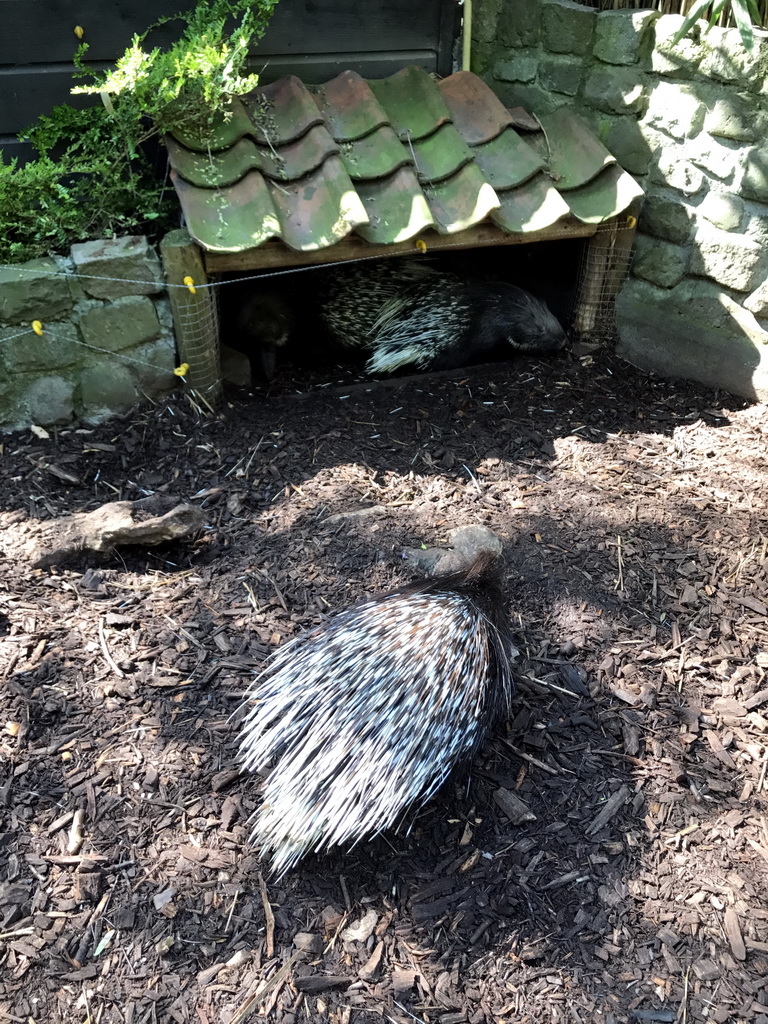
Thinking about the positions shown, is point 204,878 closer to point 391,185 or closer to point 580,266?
point 391,185

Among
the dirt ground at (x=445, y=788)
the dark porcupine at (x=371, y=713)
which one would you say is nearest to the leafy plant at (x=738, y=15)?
the dirt ground at (x=445, y=788)

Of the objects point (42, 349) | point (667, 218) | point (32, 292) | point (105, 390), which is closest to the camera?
point (32, 292)

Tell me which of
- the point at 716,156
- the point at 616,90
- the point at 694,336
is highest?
the point at 616,90

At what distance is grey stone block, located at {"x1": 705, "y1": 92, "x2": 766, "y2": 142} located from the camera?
317 cm

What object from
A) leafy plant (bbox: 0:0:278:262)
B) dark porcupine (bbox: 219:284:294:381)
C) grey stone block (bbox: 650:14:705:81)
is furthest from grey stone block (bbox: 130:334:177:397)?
grey stone block (bbox: 650:14:705:81)

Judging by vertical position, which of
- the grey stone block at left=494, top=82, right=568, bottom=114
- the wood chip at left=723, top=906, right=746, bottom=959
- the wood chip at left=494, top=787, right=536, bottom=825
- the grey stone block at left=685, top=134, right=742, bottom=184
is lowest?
the wood chip at left=723, top=906, right=746, bottom=959

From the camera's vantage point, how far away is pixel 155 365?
323 cm

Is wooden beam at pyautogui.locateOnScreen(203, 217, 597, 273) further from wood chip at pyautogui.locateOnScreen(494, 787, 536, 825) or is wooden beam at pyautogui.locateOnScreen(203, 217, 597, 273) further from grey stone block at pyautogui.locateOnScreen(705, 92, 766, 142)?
wood chip at pyautogui.locateOnScreen(494, 787, 536, 825)

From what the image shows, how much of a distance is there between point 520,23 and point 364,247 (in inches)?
62.2

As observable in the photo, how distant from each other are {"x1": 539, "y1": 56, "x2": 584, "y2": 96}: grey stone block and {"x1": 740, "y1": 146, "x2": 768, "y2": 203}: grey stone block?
0.97 m

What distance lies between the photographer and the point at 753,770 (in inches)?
84.2

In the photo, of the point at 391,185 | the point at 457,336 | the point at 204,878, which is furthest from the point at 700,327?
the point at 204,878

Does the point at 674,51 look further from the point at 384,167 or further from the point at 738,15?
the point at 384,167

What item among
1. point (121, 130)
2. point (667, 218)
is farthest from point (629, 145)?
point (121, 130)
